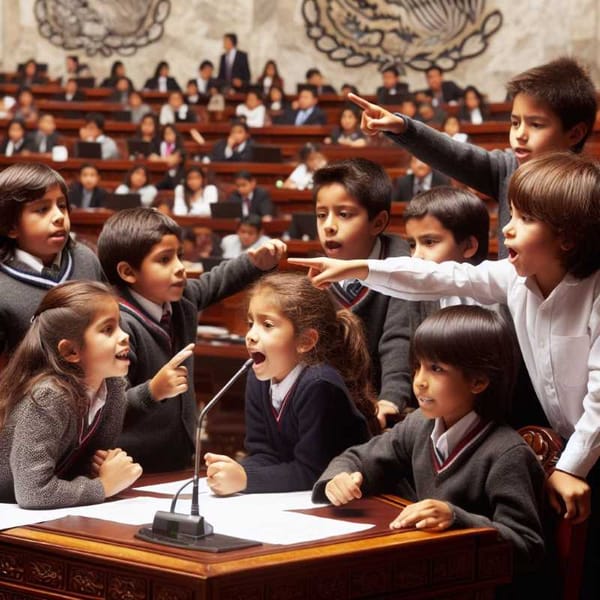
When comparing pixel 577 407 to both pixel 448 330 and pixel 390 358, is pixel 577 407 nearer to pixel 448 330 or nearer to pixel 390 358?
pixel 448 330

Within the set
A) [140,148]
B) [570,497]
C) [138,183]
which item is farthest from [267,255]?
[140,148]

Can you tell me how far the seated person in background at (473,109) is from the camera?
468 inches

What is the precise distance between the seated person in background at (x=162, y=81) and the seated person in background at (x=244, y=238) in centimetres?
659

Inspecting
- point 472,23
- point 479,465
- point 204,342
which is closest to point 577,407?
point 479,465

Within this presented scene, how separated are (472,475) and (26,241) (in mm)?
1293

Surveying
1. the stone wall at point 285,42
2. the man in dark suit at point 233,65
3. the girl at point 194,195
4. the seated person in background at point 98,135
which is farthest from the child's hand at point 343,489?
the man in dark suit at point 233,65

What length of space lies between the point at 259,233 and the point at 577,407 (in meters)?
6.37

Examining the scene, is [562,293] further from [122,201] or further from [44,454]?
[122,201]

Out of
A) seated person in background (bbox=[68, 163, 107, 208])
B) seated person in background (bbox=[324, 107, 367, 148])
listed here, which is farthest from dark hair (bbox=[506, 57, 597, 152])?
seated person in background (bbox=[324, 107, 367, 148])

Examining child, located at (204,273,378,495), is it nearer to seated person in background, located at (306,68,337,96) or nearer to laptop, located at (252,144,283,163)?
laptop, located at (252,144,283,163)

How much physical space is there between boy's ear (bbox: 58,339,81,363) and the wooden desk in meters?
0.38

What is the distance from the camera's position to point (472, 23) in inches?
543

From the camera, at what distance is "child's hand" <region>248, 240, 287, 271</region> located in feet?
9.46

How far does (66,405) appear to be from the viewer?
219 cm
